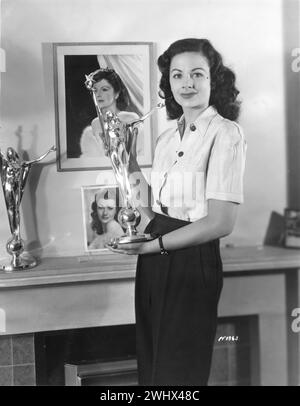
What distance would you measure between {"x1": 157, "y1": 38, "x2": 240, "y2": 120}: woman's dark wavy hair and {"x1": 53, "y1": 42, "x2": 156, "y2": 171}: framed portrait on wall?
3 centimetres

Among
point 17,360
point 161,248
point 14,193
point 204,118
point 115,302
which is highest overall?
point 204,118

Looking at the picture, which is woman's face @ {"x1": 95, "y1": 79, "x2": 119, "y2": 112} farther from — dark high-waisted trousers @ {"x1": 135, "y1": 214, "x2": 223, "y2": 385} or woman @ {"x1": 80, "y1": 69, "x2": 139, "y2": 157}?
dark high-waisted trousers @ {"x1": 135, "y1": 214, "x2": 223, "y2": 385}

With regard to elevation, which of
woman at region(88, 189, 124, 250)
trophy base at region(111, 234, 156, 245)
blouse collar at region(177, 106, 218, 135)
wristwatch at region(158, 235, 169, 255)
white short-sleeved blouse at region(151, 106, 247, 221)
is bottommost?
wristwatch at region(158, 235, 169, 255)

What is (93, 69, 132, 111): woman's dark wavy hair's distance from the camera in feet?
3.27

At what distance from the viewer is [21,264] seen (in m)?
0.99

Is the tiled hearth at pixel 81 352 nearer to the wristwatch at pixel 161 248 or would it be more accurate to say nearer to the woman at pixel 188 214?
the woman at pixel 188 214

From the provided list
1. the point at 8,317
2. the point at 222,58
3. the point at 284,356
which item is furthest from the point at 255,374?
the point at 222,58

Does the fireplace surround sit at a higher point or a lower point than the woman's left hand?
lower

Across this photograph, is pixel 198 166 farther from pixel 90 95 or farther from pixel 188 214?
pixel 90 95

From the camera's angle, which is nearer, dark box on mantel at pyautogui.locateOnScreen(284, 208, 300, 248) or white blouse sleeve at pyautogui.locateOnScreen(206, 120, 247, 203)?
white blouse sleeve at pyautogui.locateOnScreen(206, 120, 247, 203)

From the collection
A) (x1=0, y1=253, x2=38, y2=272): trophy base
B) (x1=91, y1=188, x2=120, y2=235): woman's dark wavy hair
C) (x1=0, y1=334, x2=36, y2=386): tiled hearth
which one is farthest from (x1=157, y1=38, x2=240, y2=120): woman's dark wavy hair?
(x1=0, y1=334, x2=36, y2=386): tiled hearth

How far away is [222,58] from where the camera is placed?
3.36ft

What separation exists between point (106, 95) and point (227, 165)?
28cm

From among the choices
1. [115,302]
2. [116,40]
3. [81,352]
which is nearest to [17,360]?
[81,352]
